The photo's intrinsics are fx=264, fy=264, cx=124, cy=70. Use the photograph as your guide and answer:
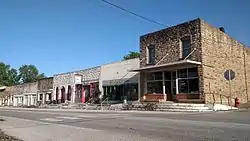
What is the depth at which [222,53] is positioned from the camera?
26.5 m

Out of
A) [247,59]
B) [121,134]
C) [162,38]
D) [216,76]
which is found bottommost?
[121,134]

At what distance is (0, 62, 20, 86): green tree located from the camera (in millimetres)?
100875

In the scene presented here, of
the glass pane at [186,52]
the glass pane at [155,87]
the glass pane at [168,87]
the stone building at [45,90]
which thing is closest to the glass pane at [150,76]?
the glass pane at [155,87]

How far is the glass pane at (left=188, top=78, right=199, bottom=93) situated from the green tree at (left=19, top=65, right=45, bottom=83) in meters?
101

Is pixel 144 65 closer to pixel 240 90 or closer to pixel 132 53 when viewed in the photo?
pixel 240 90

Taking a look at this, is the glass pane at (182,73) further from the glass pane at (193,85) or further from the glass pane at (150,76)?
the glass pane at (150,76)

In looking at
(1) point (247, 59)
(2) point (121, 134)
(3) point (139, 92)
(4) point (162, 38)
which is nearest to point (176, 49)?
(4) point (162, 38)

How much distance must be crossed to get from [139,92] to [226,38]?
35.8 ft

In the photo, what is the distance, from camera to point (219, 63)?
25.8 metres

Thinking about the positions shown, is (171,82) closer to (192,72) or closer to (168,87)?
(168,87)

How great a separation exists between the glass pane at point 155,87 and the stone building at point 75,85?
11327 millimetres

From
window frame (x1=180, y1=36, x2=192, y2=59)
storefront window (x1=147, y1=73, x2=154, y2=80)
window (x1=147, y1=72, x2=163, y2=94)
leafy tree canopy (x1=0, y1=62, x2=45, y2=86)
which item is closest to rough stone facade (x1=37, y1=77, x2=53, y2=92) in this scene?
storefront window (x1=147, y1=73, x2=154, y2=80)

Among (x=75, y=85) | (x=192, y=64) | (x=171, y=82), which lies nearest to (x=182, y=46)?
(x=192, y=64)

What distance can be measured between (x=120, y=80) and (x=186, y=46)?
11.1 metres
